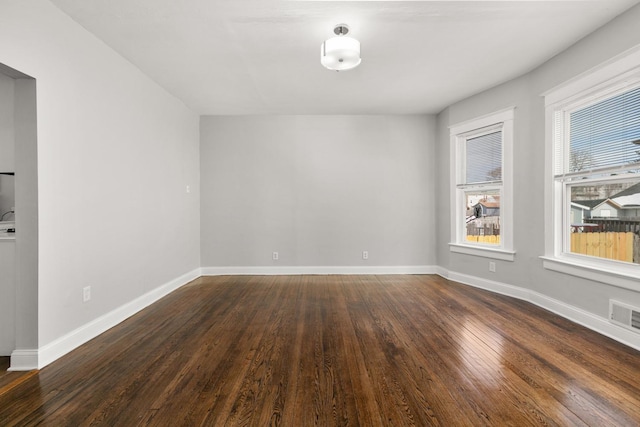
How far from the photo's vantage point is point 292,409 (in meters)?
1.59

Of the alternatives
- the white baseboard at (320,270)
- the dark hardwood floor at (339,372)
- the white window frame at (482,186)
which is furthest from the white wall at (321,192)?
the dark hardwood floor at (339,372)

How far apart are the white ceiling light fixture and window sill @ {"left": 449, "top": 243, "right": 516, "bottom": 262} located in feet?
9.95

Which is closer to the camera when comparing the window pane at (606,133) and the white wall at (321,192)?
the window pane at (606,133)

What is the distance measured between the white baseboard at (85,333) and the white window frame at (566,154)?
15.1 feet

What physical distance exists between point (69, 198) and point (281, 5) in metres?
2.32

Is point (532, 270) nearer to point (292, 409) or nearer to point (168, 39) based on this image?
point (292, 409)

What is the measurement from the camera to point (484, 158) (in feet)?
13.5

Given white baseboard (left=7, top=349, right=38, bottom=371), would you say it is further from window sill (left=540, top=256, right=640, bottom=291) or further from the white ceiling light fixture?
window sill (left=540, top=256, right=640, bottom=291)

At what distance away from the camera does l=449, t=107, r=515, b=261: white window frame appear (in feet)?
12.1

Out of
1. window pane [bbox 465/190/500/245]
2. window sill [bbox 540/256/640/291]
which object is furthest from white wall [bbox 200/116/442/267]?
window sill [bbox 540/256/640/291]

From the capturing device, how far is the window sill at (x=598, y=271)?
236 cm

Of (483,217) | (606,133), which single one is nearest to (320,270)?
(483,217)

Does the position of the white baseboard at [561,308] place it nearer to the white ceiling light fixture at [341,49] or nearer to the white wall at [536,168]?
the white wall at [536,168]

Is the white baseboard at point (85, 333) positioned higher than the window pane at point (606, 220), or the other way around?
the window pane at point (606, 220)
